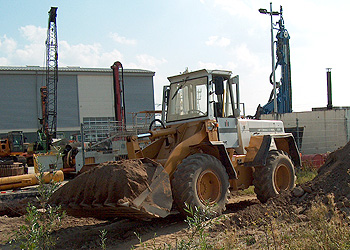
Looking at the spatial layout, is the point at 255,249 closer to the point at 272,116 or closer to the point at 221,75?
the point at 221,75

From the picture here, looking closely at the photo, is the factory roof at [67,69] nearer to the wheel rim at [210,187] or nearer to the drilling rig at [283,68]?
the drilling rig at [283,68]

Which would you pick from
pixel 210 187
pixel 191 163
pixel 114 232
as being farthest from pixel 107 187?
pixel 210 187

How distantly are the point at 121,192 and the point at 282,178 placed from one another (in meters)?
5.29

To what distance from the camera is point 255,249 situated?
560cm

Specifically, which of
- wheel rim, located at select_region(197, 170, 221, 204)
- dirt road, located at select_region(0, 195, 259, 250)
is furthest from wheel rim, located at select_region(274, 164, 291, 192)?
wheel rim, located at select_region(197, 170, 221, 204)

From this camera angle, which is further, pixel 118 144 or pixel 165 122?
pixel 118 144

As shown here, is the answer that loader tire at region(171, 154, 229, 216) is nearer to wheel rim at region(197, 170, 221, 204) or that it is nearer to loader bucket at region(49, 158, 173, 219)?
wheel rim at region(197, 170, 221, 204)

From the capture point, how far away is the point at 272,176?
9.58 meters

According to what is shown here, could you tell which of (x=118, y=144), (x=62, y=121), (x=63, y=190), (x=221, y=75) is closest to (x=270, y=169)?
(x=221, y=75)

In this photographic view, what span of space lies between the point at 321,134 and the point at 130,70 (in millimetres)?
35710

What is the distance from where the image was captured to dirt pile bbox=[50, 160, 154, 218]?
649 centimetres

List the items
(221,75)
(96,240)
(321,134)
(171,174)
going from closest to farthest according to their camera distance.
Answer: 1. (96,240)
2. (171,174)
3. (221,75)
4. (321,134)

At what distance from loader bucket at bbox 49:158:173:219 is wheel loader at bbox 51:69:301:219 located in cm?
2

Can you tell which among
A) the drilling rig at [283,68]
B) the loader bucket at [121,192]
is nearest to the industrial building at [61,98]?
the drilling rig at [283,68]
